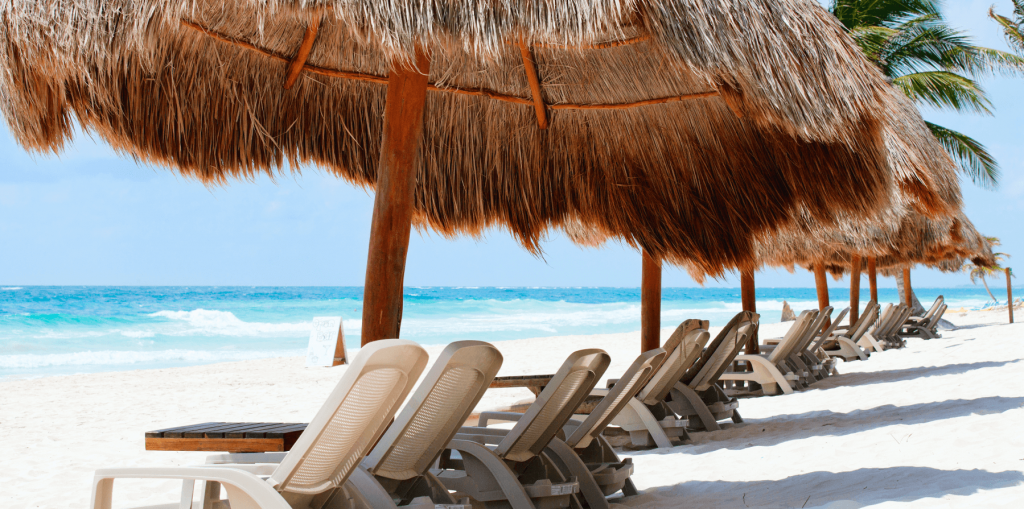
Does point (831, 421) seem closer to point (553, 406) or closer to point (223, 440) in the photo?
point (553, 406)

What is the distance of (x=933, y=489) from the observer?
115 inches

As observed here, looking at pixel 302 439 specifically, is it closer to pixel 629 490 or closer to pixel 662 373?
pixel 629 490

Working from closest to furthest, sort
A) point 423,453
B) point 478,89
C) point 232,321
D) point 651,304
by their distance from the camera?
point 423,453 → point 478,89 → point 651,304 → point 232,321

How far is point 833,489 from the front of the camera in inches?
124

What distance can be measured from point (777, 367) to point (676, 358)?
330cm

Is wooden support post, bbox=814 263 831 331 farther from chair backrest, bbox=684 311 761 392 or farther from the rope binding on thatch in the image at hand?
the rope binding on thatch

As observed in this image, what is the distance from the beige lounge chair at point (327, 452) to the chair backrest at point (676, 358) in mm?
2798

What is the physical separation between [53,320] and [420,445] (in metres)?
32.4

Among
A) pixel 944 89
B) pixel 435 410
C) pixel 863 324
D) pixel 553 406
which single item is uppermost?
pixel 944 89

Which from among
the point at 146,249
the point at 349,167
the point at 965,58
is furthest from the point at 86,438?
the point at 146,249

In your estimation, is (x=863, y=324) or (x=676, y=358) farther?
(x=863, y=324)

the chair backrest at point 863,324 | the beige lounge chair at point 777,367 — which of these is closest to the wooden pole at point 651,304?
the beige lounge chair at point 777,367

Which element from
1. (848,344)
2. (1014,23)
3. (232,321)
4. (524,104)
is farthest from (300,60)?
(232,321)

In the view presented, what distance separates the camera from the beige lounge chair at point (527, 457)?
2477mm
